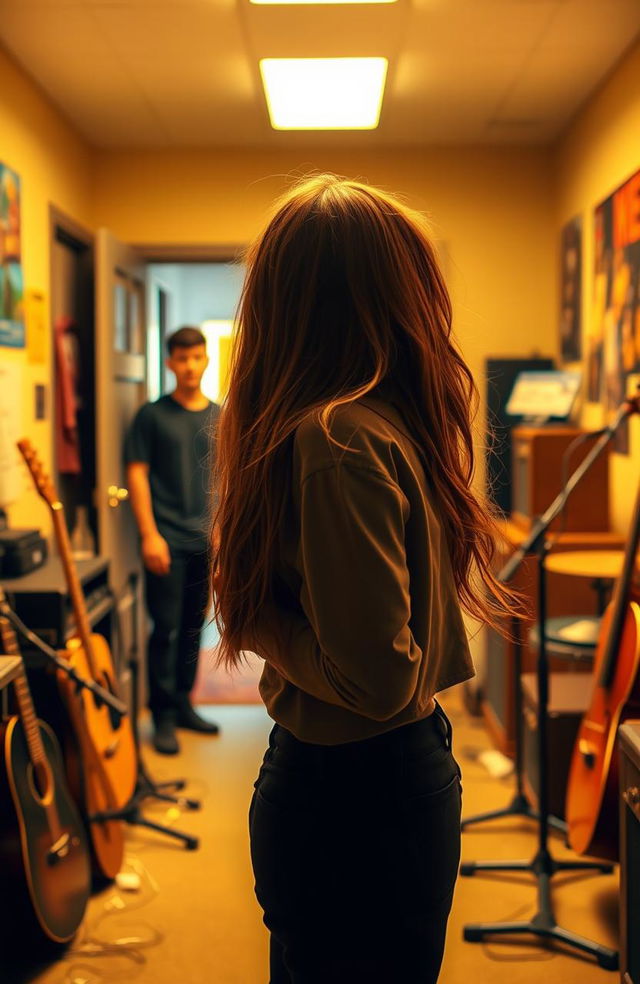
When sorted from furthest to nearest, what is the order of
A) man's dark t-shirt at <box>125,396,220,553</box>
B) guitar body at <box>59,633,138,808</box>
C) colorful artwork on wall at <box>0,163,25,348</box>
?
1. man's dark t-shirt at <box>125,396,220,553</box>
2. colorful artwork on wall at <box>0,163,25,348</box>
3. guitar body at <box>59,633,138,808</box>

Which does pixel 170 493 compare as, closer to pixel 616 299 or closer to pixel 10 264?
pixel 10 264

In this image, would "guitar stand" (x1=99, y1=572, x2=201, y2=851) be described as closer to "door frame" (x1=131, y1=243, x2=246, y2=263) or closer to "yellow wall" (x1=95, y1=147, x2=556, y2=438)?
"door frame" (x1=131, y1=243, x2=246, y2=263)

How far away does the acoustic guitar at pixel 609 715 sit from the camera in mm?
2072

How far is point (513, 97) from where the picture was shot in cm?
370

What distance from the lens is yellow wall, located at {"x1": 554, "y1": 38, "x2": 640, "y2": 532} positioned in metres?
3.23

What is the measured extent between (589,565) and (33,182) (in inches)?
89.5

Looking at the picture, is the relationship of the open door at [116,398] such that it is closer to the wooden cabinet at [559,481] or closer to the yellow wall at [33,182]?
the yellow wall at [33,182]

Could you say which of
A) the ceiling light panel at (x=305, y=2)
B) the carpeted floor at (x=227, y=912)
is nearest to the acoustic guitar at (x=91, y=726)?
the carpeted floor at (x=227, y=912)

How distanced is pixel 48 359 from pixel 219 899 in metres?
1.98

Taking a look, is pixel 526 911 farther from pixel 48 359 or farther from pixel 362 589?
pixel 48 359

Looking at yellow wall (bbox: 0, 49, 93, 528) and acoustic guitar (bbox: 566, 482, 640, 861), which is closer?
acoustic guitar (bbox: 566, 482, 640, 861)

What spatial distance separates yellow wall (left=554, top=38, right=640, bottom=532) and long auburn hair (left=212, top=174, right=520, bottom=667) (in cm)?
230

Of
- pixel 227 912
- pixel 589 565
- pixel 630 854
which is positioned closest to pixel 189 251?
pixel 589 565

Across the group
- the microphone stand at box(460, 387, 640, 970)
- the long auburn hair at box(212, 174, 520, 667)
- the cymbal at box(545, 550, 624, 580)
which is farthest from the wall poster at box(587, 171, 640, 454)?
the long auburn hair at box(212, 174, 520, 667)
